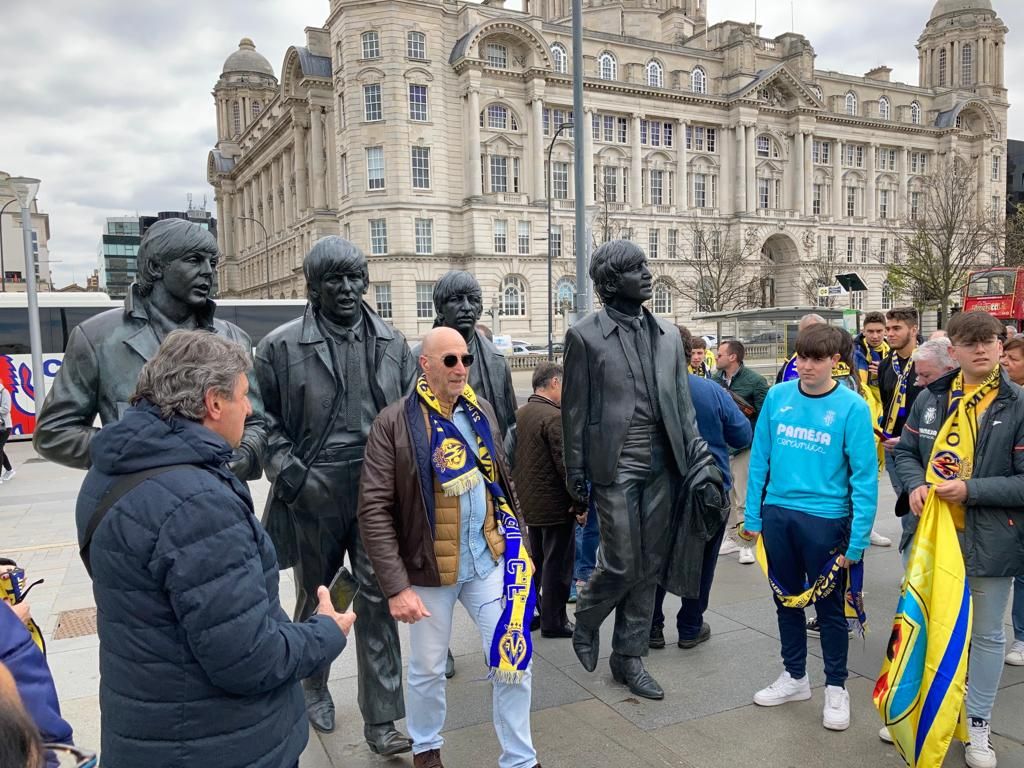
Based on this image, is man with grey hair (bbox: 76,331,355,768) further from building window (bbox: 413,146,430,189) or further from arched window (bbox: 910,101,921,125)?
arched window (bbox: 910,101,921,125)

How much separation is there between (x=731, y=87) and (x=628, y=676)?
67.3 meters

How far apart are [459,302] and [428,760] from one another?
2568 mm

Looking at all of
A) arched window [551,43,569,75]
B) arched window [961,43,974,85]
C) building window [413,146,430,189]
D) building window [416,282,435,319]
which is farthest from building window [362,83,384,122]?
arched window [961,43,974,85]

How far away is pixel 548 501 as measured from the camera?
502cm

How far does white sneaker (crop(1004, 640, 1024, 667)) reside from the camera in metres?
4.31

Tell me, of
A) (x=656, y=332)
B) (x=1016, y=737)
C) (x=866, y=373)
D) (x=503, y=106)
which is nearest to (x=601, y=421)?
(x=656, y=332)

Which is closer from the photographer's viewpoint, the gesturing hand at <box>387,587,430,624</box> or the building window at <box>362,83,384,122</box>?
the gesturing hand at <box>387,587,430,624</box>

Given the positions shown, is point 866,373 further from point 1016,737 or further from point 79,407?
point 79,407

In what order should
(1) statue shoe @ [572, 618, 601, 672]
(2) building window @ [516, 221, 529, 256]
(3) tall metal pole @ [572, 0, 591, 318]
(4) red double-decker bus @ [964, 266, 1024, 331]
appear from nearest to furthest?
(1) statue shoe @ [572, 618, 601, 672] → (3) tall metal pole @ [572, 0, 591, 318] → (4) red double-decker bus @ [964, 266, 1024, 331] → (2) building window @ [516, 221, 529, 256]

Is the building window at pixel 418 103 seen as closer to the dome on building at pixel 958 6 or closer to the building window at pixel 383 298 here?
the building window at pixel 383 298

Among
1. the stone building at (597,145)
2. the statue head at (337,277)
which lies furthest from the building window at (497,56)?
the statue head at (337,277)

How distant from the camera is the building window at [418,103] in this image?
51.0 meters

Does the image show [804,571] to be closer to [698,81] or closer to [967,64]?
[698,81]

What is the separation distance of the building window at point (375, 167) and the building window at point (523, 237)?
9908mm
